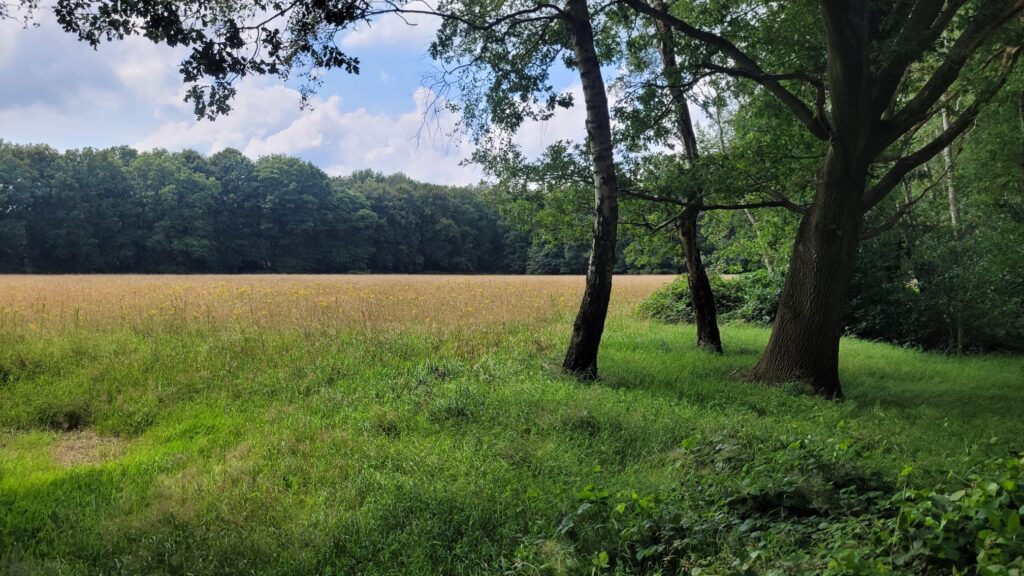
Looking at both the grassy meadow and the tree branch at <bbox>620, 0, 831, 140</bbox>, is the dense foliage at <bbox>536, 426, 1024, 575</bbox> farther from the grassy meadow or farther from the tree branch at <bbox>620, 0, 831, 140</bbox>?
the tree branch at <bbox>620, 0, 831, 140</bbox>

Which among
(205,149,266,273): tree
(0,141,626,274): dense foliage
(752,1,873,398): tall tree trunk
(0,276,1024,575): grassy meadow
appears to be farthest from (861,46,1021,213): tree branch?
(205,149,266,273): tree

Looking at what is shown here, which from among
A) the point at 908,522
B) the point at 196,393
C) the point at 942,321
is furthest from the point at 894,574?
the point at 942,321

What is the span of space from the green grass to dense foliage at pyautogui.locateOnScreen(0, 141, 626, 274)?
1985 centimetres

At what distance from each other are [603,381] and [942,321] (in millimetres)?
11749

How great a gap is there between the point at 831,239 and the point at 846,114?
1833 mm

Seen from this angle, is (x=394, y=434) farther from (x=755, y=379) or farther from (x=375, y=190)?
(x=375, y=190)

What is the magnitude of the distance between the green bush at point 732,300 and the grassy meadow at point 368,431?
16.3 feet

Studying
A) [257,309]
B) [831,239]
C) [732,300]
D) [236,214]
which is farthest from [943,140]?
[236,214]

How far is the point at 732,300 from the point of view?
62.4 feet

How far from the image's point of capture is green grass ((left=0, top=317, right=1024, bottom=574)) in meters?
3.91

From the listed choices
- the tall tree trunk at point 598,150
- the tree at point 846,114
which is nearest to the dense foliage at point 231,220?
the tall tree trunk at point 598,150

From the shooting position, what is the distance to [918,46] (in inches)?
278

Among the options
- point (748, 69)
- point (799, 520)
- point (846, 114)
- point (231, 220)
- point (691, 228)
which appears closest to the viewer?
point (799, 520)

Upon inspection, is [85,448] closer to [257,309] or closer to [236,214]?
[257,309]
